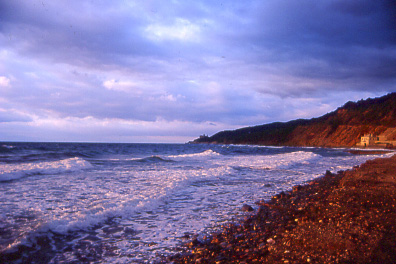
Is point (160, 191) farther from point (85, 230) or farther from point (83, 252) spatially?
point (83, 252)

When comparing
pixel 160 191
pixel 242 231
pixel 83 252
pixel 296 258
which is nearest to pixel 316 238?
pixel 296 258

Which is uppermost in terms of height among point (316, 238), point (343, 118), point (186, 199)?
point (343, 118)

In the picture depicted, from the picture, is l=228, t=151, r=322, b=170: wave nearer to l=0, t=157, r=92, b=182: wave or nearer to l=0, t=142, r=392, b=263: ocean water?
l=0, t=142, r=392, b=263: ocean water

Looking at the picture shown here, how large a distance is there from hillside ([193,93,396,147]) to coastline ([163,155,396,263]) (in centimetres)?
7890

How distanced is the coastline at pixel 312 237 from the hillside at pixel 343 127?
78.9 metres

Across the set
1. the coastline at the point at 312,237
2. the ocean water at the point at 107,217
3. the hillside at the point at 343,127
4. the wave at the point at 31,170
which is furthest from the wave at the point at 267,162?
the hillside at the point at 343,127

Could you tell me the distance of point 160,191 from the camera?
834 cm

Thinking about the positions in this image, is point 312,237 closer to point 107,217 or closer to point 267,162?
point 107,217

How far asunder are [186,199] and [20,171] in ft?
31.1

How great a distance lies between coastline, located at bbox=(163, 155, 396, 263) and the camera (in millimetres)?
2957

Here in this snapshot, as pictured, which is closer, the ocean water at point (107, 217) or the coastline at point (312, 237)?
the coastline at point (312, 237)

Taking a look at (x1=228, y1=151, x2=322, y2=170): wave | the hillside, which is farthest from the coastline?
the hillside

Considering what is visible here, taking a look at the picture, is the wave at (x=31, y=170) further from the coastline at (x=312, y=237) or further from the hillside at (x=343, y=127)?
the hillside at (x=343, y=127)

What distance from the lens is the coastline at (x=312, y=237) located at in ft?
9.70
